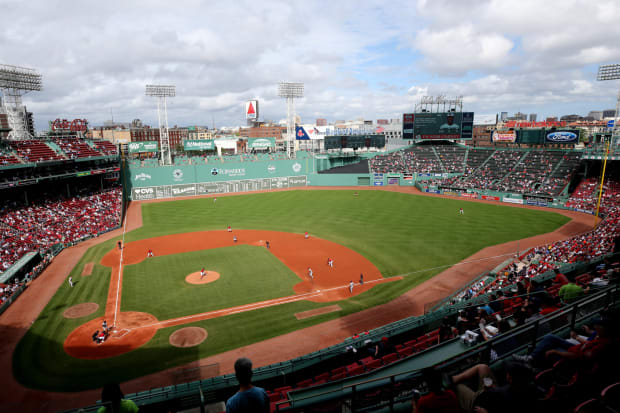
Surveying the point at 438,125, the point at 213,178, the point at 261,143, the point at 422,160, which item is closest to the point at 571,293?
the point at 213,178

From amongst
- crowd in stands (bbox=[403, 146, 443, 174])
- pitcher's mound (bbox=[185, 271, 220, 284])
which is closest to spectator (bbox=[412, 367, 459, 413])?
pitcher's mound (bbox=[185, 271, 220, 284])

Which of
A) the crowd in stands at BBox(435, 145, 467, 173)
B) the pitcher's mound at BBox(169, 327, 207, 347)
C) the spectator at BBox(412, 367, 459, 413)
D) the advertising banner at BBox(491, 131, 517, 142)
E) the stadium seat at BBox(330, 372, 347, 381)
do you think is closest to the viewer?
the spectator at BBox(412, 367, 459, 413)

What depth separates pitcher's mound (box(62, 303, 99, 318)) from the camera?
2159 cm

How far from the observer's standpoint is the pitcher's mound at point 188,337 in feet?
61.0

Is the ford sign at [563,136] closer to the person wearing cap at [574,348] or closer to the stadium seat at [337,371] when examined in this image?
the stadium seat at [337,371]

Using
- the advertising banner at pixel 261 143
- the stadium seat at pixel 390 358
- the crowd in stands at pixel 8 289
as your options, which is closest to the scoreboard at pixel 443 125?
the advertising banner at pixel 261 143

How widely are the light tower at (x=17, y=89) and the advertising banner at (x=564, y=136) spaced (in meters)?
75.8

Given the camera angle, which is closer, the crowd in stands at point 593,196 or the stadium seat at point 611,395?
the stadium seat at point 611,395

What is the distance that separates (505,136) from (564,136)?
9544 mm

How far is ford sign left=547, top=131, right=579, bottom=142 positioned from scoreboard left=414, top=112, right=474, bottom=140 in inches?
600

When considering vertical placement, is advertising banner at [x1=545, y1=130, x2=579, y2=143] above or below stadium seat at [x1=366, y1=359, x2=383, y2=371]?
above

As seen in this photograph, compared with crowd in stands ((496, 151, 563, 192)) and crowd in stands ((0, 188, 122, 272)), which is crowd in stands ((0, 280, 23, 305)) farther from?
crowd in stands ((496, 151, 563, 192))

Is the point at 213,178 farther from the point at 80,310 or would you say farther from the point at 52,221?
the point at 80,310

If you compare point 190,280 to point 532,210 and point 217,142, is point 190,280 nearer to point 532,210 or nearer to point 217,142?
point 532,210
